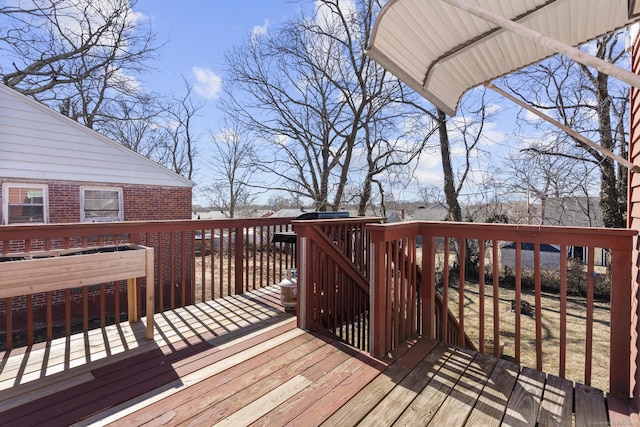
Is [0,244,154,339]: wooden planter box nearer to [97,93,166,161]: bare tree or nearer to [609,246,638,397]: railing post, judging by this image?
[609,246,638,397]: railing post

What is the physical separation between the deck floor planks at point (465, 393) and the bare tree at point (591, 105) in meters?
9.50

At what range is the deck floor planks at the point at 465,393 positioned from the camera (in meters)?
1.69

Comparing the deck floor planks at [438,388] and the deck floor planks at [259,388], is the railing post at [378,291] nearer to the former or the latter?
the deck floor planks at [259,388]

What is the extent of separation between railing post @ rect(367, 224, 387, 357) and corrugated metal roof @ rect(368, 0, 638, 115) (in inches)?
47.5

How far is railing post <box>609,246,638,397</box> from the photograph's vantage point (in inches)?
74.8

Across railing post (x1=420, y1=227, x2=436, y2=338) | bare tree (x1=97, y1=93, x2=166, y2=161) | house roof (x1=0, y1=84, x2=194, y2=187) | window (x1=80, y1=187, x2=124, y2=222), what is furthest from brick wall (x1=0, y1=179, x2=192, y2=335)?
railing post (x1=420, y1=227, x2=436, y2=338)

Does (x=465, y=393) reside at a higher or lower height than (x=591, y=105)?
lower

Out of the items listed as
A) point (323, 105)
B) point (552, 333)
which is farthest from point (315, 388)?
point (323, 105)

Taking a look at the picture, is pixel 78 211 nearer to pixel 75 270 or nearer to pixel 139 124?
pixel 75 270

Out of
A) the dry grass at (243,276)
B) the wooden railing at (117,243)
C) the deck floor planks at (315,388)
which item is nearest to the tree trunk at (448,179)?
the dry grass at (243,276)

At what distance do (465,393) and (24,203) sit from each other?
927cm

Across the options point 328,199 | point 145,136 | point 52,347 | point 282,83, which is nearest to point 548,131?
point 328,199

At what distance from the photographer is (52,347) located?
250cm

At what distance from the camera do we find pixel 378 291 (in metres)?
2.34
